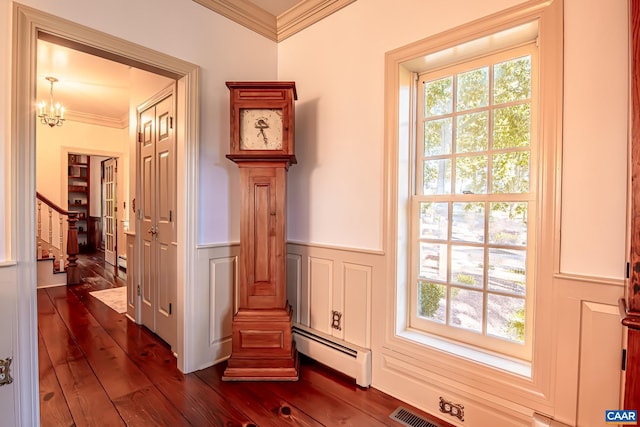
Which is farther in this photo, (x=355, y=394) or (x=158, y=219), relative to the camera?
(x=158, y=219)

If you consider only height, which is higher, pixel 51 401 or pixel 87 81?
pixel 87 81

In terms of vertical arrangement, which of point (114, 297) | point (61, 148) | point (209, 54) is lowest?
point (114, 297)

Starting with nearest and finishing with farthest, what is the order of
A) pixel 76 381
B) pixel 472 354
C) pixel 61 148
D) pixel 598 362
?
1. pixel 598 362
2. pixel 472 354
3. pixel 76 381
4. pixel 61 148

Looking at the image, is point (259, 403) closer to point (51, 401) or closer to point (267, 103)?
point (51, 401)

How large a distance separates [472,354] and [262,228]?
1.50m

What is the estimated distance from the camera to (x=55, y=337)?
2.78 meters

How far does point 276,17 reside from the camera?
2.67 metres

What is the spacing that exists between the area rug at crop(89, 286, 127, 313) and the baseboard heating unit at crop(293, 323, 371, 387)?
7.74 feet

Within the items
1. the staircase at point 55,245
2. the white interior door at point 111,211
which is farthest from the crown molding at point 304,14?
the white interior door at point 111,211

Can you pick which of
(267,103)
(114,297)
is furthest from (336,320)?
(114,297)

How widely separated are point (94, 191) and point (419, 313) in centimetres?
891

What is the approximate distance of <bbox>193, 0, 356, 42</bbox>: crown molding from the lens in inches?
91.5

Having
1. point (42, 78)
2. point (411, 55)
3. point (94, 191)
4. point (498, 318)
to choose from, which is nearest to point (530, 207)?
point (498, 318)

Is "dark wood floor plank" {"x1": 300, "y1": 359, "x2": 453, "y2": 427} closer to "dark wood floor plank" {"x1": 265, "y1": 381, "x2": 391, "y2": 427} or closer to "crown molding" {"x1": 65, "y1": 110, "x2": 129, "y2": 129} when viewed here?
"dark wood floor plank" {"x1": 265, "y1": 381, "x2": 391, "y2": 427}
